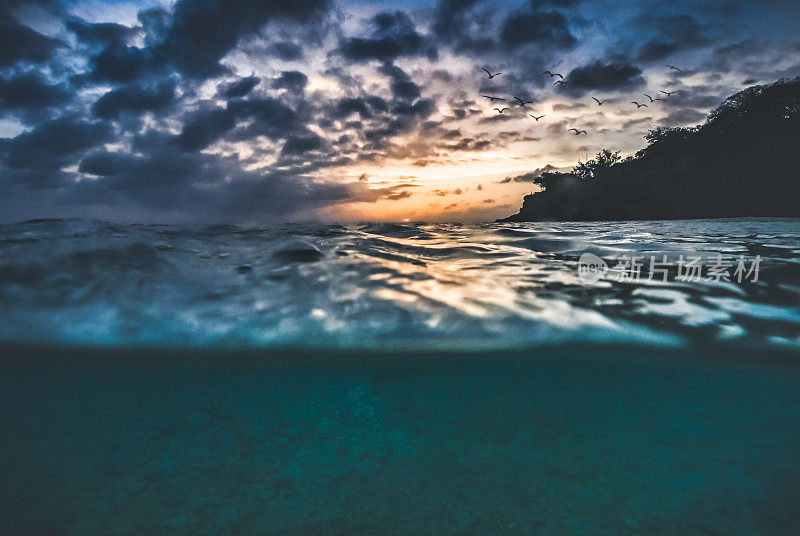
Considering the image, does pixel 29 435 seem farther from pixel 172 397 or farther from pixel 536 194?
pixel 536 194

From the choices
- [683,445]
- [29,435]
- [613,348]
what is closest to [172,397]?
[29,435]

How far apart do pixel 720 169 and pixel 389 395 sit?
236 ft

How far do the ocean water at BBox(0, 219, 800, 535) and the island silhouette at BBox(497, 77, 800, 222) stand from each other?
6448cm

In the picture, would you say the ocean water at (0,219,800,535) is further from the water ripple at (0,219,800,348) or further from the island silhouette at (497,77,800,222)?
the island silhouette at (497,77,800,222)

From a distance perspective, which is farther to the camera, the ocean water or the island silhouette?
the island silhouette

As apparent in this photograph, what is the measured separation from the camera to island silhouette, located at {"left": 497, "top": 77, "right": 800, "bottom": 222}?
166ft

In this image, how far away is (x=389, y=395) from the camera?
3.47 meters

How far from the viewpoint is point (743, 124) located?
52.1 m

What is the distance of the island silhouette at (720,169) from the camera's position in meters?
50.7

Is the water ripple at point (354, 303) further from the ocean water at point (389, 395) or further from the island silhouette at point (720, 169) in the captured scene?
the island silhouette at point (720, 169)

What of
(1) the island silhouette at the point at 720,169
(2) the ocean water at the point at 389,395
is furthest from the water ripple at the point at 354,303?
(1) the island silhouette at the point at 720,169

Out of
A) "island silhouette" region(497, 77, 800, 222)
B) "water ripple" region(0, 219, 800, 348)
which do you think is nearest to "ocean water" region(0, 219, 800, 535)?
"water ripple" region(0, 219, 800, 348)

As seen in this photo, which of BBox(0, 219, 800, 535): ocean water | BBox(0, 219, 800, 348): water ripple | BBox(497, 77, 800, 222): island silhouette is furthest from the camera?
BBox(497, 77, 800, 222): island silhouette

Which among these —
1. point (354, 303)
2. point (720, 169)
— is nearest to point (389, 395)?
point (354, 303)
